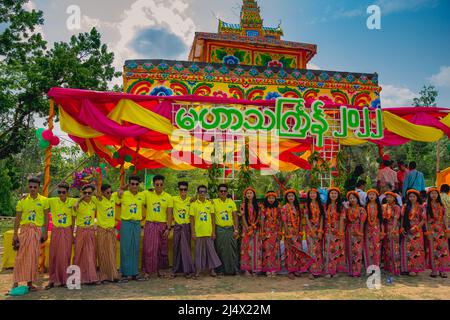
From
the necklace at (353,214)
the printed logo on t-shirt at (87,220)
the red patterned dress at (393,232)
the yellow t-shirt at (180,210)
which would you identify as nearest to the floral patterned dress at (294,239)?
the necklace at (353,214)

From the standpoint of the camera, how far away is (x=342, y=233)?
527 cm

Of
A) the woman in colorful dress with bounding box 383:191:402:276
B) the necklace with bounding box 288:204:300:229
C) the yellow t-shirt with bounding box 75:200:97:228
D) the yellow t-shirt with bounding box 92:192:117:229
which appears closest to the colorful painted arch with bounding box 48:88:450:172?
the yellow t-shirt with bounding box 92:192:117:229

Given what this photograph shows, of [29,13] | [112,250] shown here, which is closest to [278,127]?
[112,250]

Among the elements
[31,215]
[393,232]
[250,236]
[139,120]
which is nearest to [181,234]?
[250,236]

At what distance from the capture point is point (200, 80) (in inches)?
298

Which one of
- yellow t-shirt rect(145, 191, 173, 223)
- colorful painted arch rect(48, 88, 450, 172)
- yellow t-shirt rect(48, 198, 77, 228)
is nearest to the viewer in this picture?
yellow t-shirt rect(48, 198, 77, 228)

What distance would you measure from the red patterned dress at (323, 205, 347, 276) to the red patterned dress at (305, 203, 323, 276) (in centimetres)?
9

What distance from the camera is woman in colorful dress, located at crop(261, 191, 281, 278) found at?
212 inches

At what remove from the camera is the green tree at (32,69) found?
13.9 meters

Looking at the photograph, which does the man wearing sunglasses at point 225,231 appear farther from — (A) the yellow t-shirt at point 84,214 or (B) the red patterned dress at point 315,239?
(A) the yellow t-shirt at point 84,214

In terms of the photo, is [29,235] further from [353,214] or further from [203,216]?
[353,214]

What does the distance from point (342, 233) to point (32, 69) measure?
14.3 metres

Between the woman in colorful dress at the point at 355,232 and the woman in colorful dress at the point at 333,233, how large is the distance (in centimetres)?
14

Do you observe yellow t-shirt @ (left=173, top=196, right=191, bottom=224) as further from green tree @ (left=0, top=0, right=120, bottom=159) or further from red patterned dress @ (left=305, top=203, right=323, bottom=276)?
green tree @ (left=0, top=0, right=120, bottom=159)
